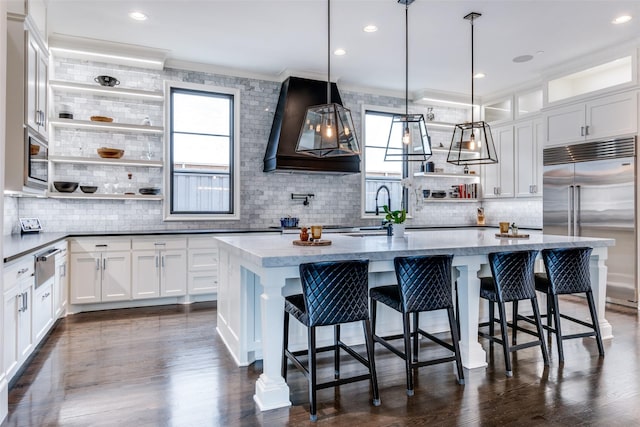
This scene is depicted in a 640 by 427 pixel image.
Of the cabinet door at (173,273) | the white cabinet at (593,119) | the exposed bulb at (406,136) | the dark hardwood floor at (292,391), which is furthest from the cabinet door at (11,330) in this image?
the white cabinet at (593,119)

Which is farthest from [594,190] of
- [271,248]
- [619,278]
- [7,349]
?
[7,349]

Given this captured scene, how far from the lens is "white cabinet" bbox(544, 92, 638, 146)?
4805 mm

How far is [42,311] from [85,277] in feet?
A: 3.69

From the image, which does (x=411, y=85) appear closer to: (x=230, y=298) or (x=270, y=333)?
(x=230, y=298)

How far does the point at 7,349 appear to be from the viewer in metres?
2.51

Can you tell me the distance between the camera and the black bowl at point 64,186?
4.69 m

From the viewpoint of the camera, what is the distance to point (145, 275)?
4.75 metres

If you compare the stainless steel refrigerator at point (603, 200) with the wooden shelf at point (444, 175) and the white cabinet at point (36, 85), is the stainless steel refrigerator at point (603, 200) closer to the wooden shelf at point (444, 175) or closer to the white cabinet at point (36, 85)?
the wooden shelf at point (444, 175)

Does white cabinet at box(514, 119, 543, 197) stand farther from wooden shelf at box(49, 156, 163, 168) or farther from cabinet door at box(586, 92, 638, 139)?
wooden shelf at box(49, 156, 163, 168)

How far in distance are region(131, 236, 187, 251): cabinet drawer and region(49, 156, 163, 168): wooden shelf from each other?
3.28 ft

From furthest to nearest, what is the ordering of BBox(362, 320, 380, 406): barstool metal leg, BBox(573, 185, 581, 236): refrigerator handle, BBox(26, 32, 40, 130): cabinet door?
BBox(573, 185, 581, 236): refrigerator handle, BBox(26, 32, 40, 130): cabinet door, BBox(362, 320, 380, 406): barstool metal leg

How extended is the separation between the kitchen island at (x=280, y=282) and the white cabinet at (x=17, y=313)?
138 centimetres

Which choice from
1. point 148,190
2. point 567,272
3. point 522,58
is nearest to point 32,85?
point 148,190

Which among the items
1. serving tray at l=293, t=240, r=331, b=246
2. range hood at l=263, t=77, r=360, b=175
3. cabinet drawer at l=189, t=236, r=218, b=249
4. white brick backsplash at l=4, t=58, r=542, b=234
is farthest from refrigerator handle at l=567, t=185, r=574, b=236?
cabinet drawer at l=189, t=236, r=218, b=249
